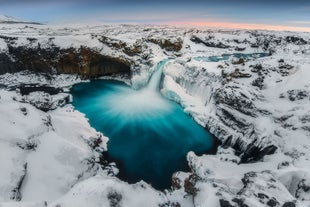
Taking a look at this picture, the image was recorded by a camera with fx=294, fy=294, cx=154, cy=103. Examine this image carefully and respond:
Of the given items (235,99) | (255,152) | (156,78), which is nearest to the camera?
(255,152)

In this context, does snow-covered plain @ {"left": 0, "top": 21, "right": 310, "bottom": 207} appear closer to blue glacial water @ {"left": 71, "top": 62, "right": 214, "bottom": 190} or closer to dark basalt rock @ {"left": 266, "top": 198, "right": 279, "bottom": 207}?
dark basalt rock @ {"left": 266, "top": 198, "right": 279, "bottom": 207}

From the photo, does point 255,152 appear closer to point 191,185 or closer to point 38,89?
point 191,185

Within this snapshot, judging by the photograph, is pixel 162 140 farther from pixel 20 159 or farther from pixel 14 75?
pixel 14 75

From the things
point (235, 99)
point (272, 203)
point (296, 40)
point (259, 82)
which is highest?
point (259, 82)

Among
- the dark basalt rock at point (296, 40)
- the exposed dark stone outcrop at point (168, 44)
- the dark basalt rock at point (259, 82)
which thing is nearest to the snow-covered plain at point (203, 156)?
the dark basalt rock at point (259, 82)

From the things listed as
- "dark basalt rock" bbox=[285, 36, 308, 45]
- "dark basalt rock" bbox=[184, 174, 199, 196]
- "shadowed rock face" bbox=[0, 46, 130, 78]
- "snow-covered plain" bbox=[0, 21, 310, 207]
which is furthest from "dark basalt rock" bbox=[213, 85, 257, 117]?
"dark basalt rock" bbox=[285, 36, 308, 45]

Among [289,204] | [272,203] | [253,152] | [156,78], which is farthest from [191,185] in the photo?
[156,78]

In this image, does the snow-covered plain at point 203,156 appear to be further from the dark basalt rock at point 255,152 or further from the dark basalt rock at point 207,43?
the dark basalt rock at point 207,43
